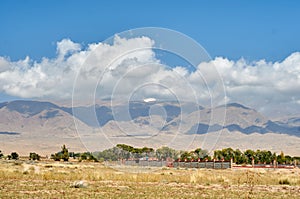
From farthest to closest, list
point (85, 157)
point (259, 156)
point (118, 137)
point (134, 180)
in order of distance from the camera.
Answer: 1. point (85, 157)
2. point (259, 156)
3. point (118, 137)
4. point (134, 180)

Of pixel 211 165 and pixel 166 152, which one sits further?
pixel 211 165

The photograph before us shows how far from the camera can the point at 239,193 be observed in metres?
23.5

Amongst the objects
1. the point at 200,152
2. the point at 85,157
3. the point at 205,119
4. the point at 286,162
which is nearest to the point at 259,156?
the point at 286,162

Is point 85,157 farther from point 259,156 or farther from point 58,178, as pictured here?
point 58,178

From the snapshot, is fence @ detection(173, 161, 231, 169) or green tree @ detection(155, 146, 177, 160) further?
fence @ detection(173, 161, 231, 169)

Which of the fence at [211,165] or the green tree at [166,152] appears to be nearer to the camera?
the green tree at [166,152]

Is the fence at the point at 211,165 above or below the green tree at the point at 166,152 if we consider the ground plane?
below

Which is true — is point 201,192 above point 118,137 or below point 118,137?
below

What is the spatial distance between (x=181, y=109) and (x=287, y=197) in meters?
13.3

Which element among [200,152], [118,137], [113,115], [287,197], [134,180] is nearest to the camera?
[287,197]

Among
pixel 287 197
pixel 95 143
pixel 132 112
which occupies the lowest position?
pixel 287 197

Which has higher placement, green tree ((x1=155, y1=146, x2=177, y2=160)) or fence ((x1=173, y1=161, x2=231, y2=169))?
green tree ((x1=155, y1=146, x2=177, y2=160))

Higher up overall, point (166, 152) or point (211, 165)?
point (166, 152)

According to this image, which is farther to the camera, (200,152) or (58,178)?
(200,152)
